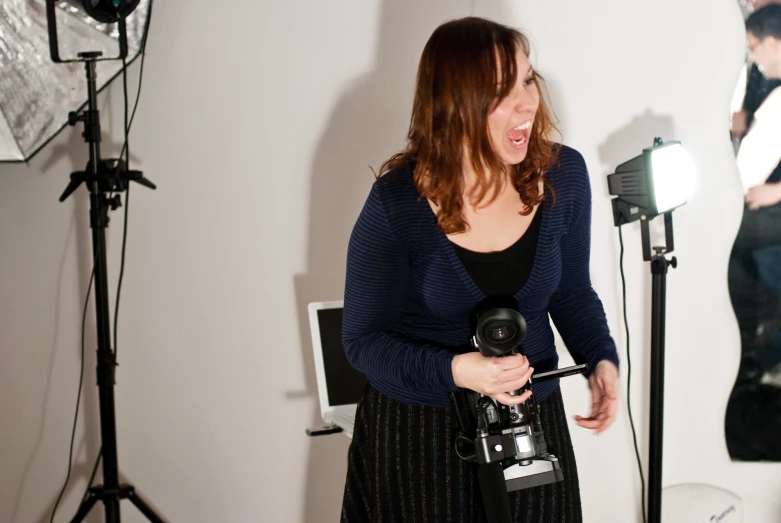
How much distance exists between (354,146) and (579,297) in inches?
38.9

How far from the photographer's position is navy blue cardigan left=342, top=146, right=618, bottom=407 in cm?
118

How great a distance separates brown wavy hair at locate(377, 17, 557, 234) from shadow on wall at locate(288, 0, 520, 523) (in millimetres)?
890

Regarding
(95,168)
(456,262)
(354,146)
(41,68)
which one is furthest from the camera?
(354,146)

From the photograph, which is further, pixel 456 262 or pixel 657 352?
pixel 657 352

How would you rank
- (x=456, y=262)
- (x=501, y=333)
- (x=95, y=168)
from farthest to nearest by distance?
1. (x=95, y=168)
2. (x=456, y=262)
3. (x=501, y=333)

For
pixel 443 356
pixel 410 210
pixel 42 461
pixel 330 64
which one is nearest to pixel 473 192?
pixel 410 210

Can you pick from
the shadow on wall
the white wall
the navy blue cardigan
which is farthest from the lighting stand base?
the navy blue cardigan

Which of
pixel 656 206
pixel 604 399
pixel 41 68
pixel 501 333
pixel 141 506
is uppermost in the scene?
pixel 41 68

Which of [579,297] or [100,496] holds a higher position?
[579,297]

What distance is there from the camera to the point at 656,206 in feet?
5.34

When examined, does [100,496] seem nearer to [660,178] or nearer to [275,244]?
[275,244]

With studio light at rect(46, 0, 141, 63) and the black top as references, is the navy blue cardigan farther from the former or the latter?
studio light at rect(46, 0, 141, 63)

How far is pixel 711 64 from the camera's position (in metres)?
1.98

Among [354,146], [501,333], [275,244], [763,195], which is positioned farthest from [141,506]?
[763,195]
